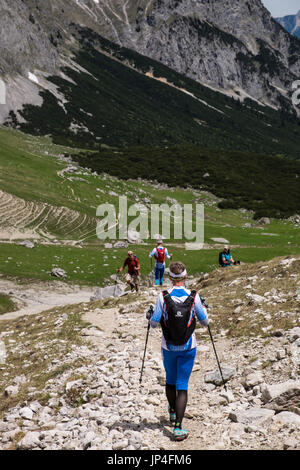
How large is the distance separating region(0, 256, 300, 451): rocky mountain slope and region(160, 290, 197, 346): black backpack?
1953 mm

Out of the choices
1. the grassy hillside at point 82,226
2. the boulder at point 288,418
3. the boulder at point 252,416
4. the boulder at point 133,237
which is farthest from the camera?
the boulder at point 133,237

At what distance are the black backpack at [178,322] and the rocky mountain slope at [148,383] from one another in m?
1.95

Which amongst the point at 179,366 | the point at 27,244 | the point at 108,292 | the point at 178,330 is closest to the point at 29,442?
the point at 179,366

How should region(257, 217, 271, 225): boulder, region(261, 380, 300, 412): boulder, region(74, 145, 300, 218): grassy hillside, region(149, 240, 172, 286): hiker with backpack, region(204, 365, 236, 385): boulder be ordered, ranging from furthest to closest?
region(74, 145, 300, 218): grassy hillside → region(257, 217, 271, 225): boulder → region(149, 240, 172, 286): hiker with backpack → region(204, 365, 236, 385): boulder → region(261, 380, 300, 412): boulder

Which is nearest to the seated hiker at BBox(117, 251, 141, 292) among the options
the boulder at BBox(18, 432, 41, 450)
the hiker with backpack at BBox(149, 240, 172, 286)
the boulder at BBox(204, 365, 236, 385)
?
the hiker with backpack at BBox(149, 240, 172, 286)

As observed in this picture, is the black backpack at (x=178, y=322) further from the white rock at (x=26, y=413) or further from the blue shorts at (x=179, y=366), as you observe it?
the white rock at (x=26, y=413)

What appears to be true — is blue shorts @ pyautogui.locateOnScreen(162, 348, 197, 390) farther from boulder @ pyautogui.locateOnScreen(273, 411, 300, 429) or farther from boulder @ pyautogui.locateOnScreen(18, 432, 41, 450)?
boulder @ pyautogui.locateOnScreen(18, 432, 41, 450)

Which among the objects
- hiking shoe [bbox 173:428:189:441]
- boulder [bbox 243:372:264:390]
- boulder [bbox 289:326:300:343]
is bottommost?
hiking shoe [bbox 173:428:189:441]

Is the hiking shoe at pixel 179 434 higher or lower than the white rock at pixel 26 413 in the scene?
higher

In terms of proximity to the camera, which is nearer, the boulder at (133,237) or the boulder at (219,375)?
the boulder at (219,375)

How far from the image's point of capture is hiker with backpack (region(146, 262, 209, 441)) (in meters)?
7.91

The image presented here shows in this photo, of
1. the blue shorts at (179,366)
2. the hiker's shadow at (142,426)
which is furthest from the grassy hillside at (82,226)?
the blue shorts at (179,366)

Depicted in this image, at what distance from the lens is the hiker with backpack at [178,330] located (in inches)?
311

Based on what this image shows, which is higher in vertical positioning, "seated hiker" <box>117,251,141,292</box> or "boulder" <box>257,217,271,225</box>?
"boulder" <box>257,217,271,225</box>
